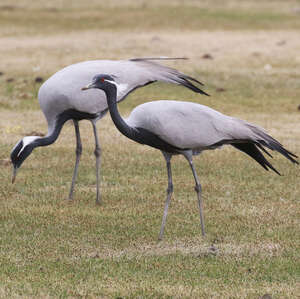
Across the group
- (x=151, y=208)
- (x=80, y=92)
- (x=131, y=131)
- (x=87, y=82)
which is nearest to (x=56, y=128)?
(x=80, y=92)

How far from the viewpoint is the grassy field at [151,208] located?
6102 millimetres

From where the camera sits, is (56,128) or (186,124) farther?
(56,128)

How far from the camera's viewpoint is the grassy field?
240 inches

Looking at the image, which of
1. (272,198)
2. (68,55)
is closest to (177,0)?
(68,55)

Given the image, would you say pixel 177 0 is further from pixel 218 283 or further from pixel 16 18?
pixel 218 283

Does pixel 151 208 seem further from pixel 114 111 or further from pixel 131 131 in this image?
pixel 114 111

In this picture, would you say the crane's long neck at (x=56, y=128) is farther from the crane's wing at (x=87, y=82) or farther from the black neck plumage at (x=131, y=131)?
the black neck plumage at (x=131, y=131)

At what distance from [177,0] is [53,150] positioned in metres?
28.9

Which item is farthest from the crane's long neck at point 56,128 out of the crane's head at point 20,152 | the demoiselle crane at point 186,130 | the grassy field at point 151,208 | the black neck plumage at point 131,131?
the black neck plumage at point 131,131

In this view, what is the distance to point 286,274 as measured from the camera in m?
6.26

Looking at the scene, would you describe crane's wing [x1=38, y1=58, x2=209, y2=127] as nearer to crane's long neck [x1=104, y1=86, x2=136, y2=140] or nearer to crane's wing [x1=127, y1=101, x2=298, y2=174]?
crane's wing [x1=127, y1=101, x2=298, y2=174]

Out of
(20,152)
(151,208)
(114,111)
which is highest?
(114,111)

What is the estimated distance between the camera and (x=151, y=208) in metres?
8.52

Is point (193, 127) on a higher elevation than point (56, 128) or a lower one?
higher
